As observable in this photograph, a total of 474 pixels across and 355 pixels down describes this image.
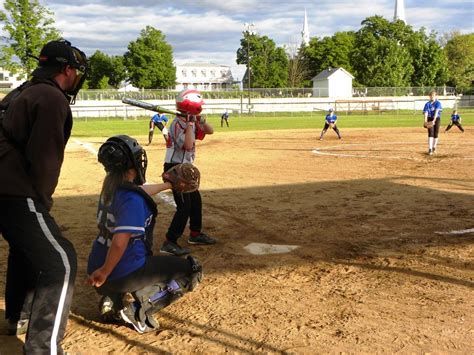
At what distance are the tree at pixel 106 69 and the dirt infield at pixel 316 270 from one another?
75186 millimetres

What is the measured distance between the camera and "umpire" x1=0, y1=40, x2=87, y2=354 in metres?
2.89

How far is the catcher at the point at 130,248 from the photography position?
3314 mm

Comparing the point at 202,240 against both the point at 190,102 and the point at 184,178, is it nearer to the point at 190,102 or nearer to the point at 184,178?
the point at 190,102

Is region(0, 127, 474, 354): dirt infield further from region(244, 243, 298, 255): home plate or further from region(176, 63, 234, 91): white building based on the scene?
region(176, 63, 234, 91): white building

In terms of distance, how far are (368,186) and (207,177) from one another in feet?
12.3

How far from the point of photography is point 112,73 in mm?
83375

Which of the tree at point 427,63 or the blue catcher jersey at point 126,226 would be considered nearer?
the blue catcher jersey at point 126,226

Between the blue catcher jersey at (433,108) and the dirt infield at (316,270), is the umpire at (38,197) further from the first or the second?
the blue catcher jersey at (433,108)

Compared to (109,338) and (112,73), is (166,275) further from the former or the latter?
(112,73)

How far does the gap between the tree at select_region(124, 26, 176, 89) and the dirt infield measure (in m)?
72.5

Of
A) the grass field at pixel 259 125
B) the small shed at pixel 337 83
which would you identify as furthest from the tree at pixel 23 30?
the small shed at pixel 337 83

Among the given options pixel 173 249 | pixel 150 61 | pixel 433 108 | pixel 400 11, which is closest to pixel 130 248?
pixel 173 249

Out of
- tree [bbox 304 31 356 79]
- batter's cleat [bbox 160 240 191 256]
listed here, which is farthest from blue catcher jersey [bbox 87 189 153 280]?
tree [bbox 304 31 356 79]

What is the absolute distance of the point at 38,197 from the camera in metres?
3.02
